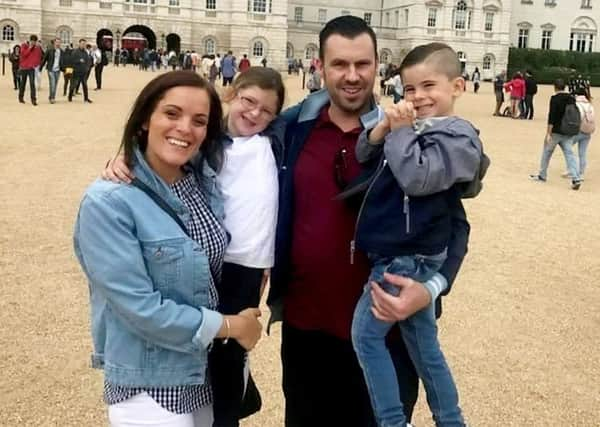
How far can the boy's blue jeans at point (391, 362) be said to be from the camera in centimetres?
248

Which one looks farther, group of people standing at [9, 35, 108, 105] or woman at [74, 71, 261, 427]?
group of people standing at [9, 35, 108, 105]

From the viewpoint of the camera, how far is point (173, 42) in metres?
52.6

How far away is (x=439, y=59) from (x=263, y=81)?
648 millimetres

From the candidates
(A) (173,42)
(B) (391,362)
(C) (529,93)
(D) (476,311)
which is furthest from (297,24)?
(B) (391,362)

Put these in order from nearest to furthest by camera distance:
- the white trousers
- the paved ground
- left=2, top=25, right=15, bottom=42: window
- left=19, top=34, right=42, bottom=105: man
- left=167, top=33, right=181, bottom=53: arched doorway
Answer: the white trousers
the paved ground
left=19, top=34, right=42, bottom=105: man
left=2, top=25, right=15, bottom=42: window
left=167, top=33, right=181, bottom=53: arched doorway

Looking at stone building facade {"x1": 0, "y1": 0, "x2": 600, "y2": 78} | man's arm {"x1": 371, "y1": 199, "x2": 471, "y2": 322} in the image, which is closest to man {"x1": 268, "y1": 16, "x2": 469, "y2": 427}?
man's arm {"x1": 371, "y1": 199, "x2": 471, "y2": 322}

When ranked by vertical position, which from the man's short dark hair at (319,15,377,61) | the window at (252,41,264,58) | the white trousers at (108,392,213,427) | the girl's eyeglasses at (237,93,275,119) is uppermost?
the window at (252,41,264,58)

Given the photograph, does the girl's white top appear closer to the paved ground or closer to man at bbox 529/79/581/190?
the paved ground

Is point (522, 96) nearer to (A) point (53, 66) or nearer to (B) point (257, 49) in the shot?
(A) point (53, 66)

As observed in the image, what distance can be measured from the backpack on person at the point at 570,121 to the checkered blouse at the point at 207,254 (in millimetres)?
10275

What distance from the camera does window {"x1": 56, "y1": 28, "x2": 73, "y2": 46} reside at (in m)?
49.8

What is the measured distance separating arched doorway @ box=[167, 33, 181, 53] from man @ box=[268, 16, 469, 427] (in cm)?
5141

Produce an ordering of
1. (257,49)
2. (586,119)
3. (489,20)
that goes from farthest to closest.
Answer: (489,20) → (257,49) → (586,119)

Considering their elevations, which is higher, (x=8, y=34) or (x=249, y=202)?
(x=8, y=34)
